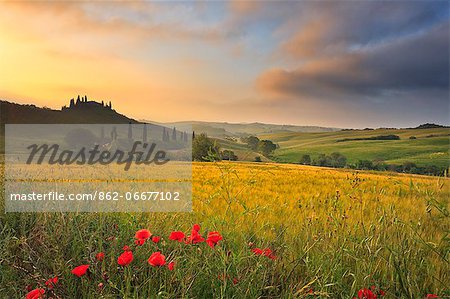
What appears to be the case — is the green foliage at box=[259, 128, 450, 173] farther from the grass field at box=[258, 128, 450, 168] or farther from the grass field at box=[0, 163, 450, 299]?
the grass field at box=[0, 163, 450, 299]

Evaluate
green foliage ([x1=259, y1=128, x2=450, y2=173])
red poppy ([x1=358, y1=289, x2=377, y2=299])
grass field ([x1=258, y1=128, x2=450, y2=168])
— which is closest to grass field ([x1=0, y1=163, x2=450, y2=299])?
red poppy ([x1=358, y1=289, x2=377, y2=299])

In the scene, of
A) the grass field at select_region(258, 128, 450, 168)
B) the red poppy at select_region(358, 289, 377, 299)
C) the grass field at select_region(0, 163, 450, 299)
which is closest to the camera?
the red poppy at select_region(358, 289, 377, 299)

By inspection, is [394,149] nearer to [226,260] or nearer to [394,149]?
[394,149]

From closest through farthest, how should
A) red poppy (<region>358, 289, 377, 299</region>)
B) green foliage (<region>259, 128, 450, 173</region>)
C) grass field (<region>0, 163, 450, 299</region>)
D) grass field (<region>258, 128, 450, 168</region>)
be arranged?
red poppy (<region>358, 289, 377, 299</region>), grass field (<region>0, 163, 450, 299</region>), green foliage (<region>259, 128, 450, 173</region>), grass field (<region>258, 128, 450, 168</region>)

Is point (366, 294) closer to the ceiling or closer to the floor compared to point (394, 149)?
closer to the ceiling

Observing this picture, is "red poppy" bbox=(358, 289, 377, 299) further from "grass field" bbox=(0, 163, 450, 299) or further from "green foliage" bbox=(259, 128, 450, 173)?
"green foliage" bbox=(259, 128, 450, 173)

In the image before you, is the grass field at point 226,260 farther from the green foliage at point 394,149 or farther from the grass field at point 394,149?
the grass field at point 394,149

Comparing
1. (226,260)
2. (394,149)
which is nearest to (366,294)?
(226,260)

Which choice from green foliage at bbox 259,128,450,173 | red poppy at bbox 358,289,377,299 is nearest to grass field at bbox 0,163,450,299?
red poppy at bbox 358,289,377,299

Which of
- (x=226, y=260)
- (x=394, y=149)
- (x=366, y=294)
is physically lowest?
(x=394, y=149)

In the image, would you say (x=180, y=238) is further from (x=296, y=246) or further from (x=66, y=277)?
(x=296, y=246)

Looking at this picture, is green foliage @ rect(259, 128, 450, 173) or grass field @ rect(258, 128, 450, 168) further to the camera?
grass field @ rect(258, 128, 450, 168)

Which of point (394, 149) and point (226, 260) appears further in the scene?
point (394, 149)

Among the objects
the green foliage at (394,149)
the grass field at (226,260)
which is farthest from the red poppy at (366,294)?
the green foliage at (394,149)
